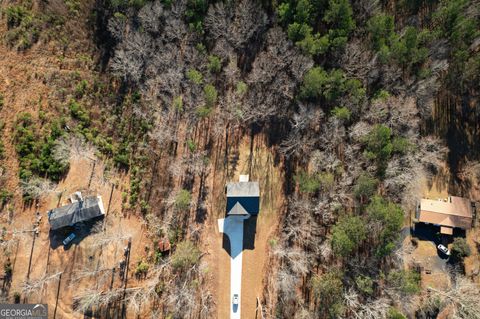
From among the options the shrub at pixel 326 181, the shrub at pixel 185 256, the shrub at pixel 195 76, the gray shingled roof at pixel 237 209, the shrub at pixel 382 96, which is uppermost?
the shrub at pixel 195 76

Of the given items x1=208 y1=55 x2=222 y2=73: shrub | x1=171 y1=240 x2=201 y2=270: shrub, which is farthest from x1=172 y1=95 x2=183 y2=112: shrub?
x1=171 y1=240 x2=201 y2=270: shrub

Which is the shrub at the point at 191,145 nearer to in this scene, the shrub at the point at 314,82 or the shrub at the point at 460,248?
the shrub at the point at 314,82

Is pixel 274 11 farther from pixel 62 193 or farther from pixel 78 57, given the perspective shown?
pixel 62 193

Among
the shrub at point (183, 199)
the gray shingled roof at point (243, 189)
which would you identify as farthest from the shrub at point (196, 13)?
the shrub at point (183, 199)

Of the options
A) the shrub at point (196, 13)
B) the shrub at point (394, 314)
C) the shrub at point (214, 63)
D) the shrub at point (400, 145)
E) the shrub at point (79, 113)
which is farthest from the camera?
the shrub at point (79, 113)

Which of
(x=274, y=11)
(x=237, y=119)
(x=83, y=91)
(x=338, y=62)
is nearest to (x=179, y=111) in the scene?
(x=237, y=119)

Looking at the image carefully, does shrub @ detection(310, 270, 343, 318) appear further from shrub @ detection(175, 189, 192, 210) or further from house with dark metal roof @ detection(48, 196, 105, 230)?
house with dark metal roof @ detection(48, 196, 105, 230)

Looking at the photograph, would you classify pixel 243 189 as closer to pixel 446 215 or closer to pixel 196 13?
pixel 196 13

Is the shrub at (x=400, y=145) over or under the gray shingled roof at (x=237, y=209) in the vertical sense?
over
